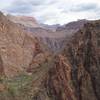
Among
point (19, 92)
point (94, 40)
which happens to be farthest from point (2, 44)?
point (94, 40)

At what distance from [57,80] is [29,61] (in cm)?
→ 7081

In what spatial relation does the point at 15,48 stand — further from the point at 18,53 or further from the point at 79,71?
the point at 79,71

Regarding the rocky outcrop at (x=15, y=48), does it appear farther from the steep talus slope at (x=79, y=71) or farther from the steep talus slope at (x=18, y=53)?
the steep talus slope at (x=79, y=71)

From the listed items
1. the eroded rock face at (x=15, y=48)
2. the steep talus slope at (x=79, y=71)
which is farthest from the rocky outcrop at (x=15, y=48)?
the steep talus slope at (x=79, y=71)

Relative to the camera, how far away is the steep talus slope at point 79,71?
38.9 m

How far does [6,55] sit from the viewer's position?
107 m

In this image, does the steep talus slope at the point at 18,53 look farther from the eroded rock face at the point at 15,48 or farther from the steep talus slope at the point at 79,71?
the steep talus slope at the point at 79,71

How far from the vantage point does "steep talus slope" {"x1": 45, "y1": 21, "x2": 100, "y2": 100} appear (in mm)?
38878

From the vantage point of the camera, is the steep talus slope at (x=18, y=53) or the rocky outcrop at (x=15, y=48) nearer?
the steep talus slope at (x=18, y=53)

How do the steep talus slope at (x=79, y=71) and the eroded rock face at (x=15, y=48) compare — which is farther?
the eroded rock face at (x=15, y=48)

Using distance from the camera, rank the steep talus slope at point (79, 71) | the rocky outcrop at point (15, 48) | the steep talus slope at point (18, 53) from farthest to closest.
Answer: the rocky outcrop at point (15, 48), the steep talus slope at point (18, 53), the steep talus slope at point (79, 71)

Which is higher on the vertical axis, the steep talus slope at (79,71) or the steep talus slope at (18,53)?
the steep talus slope at (79,71)

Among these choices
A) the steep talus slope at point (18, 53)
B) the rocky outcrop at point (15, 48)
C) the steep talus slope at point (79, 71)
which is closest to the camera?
the steep talus slope at point (79, 71)

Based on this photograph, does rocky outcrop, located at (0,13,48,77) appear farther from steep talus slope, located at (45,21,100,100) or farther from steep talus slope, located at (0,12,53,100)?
steep talus slope, located at (45,21,100,100)
